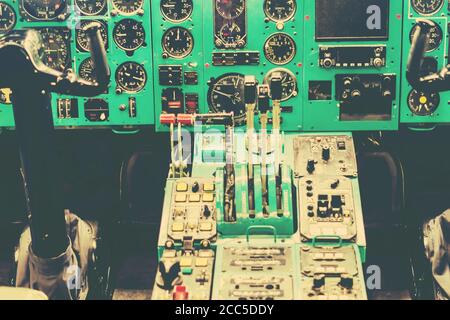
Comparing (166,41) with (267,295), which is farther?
(166,41)

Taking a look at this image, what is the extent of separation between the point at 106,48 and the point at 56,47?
1.45 feet

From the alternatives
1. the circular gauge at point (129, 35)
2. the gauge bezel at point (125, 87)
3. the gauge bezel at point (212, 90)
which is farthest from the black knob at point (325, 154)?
the circular gauge at point (129, 35)

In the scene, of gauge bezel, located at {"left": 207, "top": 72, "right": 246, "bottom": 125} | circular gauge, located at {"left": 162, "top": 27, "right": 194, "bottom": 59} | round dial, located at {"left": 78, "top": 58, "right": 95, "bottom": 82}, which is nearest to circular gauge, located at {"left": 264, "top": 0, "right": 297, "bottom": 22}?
gauge bezel, located at {"left": 207, "top": 72, "right": 246, "bottom": 125}

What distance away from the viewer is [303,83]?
7773 mm

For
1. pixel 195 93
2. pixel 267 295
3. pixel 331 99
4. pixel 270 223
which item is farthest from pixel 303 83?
pixel 267 295

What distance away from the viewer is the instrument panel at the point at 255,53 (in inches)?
301

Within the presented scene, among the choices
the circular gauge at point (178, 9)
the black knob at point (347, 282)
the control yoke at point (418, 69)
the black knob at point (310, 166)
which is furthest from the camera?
the circular gauge at point (178, 9)

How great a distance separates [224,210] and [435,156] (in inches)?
107

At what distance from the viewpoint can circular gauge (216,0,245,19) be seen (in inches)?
301

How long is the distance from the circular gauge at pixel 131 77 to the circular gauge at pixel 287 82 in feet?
3.59

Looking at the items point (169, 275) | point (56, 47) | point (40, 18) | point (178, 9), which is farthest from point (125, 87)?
point (169, 275)

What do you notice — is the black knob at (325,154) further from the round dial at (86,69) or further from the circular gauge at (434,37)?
the round dial at (86,69)
